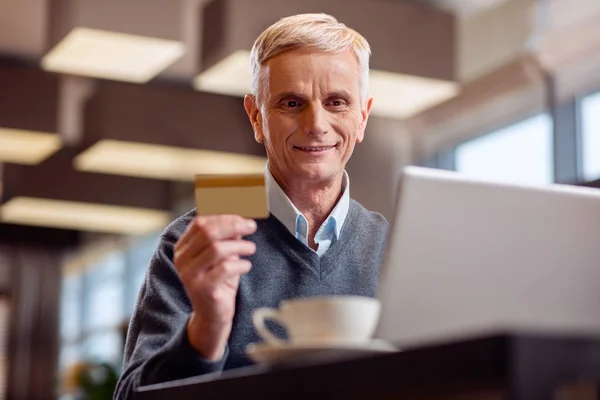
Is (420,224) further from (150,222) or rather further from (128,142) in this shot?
(150,222)

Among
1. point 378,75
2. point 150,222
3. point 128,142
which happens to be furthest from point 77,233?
point 378,75

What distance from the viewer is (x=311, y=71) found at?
1746 mm

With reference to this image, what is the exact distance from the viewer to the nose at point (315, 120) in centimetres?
174

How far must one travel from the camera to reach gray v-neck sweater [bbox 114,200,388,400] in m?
1.52

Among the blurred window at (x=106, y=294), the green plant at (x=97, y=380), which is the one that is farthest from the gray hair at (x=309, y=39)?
the blurred window at (x=106, y=294)

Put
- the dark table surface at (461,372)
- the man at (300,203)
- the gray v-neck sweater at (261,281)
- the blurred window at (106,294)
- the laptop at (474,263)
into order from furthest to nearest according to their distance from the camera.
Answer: the blurred window at (106,294), the man at (300,203), the gray v-neck sweater at (261,281), the laptop at (474,263), the dark table surface at (461,372)

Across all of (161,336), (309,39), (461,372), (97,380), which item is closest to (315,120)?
(309,39)

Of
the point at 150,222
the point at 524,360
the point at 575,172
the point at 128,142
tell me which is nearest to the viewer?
the point at 524,360

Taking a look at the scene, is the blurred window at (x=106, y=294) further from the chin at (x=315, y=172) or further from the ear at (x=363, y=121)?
the chin at (x=315, y=172)

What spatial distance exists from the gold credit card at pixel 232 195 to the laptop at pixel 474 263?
6.6 inches

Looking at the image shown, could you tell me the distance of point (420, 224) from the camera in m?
1.20

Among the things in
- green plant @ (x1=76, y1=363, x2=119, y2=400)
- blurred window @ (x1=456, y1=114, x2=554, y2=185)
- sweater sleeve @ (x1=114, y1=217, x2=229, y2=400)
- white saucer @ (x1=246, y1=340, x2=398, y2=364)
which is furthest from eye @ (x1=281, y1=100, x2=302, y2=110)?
green plant @ (x1=76, y1=363, x2=119, y2=400)

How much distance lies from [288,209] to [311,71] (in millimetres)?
237

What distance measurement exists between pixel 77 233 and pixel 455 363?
10884 mm
